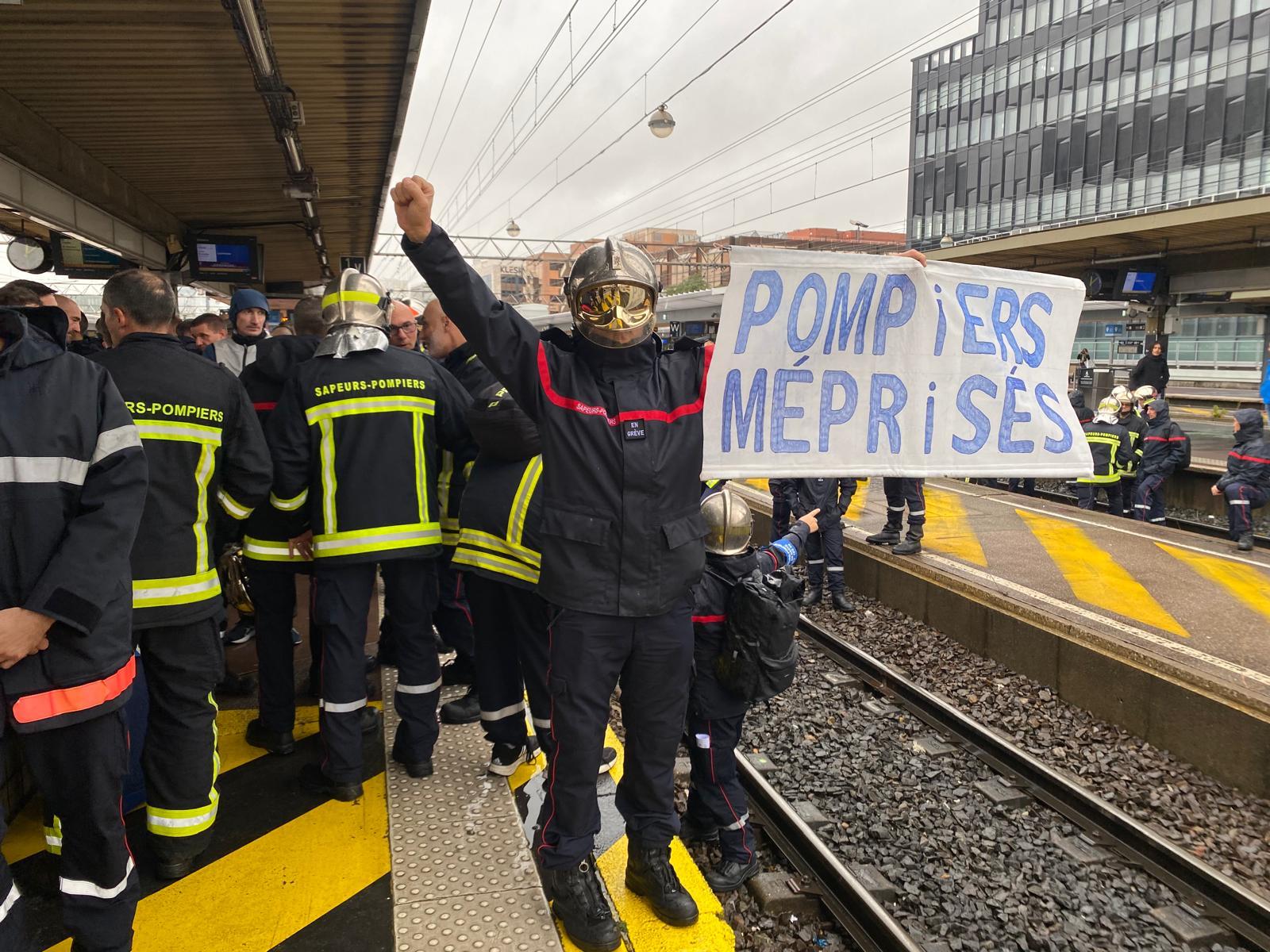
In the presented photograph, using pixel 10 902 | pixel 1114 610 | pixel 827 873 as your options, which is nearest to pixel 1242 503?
pixel 1114 610

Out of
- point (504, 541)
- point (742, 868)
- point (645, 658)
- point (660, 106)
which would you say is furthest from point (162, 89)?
point (660, 106)

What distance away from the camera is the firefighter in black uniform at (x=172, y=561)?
9.91ft

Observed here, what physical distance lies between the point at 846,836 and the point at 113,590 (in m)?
3.54

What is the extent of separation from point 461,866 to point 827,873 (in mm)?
1691

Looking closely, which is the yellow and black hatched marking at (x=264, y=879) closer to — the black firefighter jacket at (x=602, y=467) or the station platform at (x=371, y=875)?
the station platform at (x=371, y=875)

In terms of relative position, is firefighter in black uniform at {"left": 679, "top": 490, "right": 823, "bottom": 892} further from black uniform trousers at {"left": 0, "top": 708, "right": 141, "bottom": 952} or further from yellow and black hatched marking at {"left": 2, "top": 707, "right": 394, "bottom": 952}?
black uniform trousers at {"left": 0, "top": 708, "right": 141, "bottom": 952}

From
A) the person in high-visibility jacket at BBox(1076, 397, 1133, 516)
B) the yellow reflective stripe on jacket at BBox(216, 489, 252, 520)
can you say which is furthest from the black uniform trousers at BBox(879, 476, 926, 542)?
the yellow reflective stripe on jacket at BBox(216, 489, 252, 520)

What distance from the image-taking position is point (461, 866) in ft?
10.5

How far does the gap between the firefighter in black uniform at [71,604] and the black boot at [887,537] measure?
7613 mm

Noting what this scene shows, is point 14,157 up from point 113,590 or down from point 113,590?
up

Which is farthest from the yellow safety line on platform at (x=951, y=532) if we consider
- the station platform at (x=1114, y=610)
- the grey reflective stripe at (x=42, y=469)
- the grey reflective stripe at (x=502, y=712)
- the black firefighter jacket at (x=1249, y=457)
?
the grey reflective stripe at (x=42, y=469)

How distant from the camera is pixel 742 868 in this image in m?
3.73

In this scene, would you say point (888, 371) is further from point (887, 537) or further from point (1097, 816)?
point (887, 537)

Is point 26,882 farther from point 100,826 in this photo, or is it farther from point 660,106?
point 660,106
